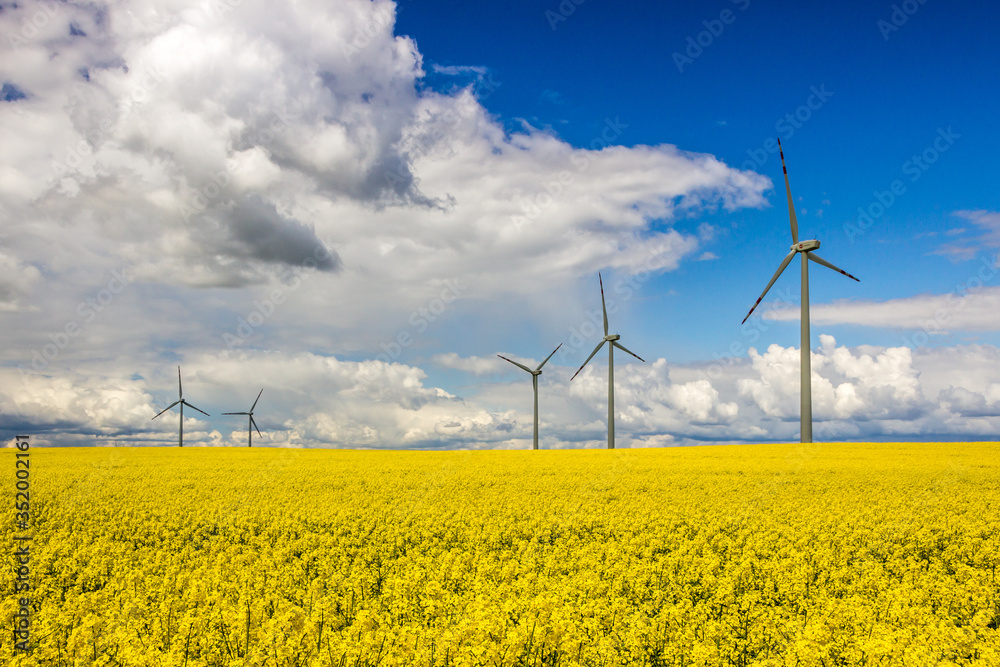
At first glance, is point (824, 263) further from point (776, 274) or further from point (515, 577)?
point (515, 577)

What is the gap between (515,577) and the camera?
403 inches

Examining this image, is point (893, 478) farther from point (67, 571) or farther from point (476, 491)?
point (67, 571)

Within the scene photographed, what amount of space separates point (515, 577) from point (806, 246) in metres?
50.8

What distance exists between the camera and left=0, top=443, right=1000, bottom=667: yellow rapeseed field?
7.20 m

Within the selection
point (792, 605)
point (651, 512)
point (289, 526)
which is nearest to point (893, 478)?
point (651, 512)

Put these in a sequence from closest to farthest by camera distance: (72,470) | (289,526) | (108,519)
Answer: (289,526)
(108,519)
(72,470)

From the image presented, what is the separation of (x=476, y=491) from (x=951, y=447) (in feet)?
133

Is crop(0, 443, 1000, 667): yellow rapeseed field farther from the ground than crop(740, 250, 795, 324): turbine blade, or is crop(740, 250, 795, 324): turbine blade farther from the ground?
crop(740, 250, 795, 324): turbine blade

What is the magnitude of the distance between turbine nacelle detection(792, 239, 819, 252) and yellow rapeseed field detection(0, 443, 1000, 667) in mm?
34978

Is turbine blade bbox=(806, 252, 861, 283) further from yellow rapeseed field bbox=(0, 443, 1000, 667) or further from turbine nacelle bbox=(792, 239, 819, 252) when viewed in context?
yellow rapeseed field bbox=(0, 443, 1000, 667)

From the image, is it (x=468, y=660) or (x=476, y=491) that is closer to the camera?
(x=468, y=660)

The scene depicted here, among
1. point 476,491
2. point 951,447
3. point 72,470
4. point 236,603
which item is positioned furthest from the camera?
point 951,447

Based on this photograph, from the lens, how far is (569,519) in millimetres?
15055

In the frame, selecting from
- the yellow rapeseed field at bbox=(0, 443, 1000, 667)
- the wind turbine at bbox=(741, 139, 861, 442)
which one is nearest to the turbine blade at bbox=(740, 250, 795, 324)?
the wind turbine at bbox=(741, 139, 861, 442)
